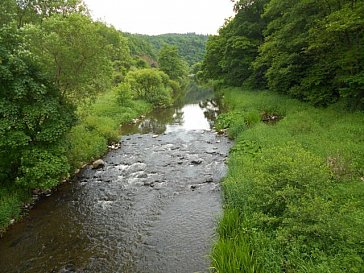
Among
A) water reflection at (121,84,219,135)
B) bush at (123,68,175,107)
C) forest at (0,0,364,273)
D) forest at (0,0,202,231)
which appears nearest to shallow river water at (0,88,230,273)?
forest at (0,0,364,273)

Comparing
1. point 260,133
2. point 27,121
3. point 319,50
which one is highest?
point 319,50

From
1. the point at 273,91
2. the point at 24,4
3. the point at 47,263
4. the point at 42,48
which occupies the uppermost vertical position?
the point at 24,4

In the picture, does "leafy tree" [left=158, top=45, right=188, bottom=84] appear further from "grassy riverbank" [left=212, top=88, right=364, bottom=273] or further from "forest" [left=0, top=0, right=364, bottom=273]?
"grassy riverbank" [left=212, top=88, right=364, bottom=273]

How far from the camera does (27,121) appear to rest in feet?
40.9

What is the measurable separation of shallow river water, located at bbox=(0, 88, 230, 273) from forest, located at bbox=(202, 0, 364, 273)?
148cm

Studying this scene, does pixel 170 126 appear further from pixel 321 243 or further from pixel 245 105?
pixel 321 243

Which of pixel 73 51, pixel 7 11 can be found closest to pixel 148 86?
pixel 7 11

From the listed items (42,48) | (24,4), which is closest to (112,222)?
(42,48)

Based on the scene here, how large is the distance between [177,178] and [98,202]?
4.33 meters

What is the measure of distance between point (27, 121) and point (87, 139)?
24.7 feet

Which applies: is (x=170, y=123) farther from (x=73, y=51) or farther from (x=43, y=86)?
(x=43, y=86)

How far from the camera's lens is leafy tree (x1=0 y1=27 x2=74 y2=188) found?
11.7 metres

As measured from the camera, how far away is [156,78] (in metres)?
43.8

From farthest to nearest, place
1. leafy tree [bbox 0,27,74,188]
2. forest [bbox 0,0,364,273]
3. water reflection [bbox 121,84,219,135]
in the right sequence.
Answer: water reflection [bbox 121,84,219,135], leafy tree [bbox 0,27,74,188], forest [bbox 0,0,364,273]
